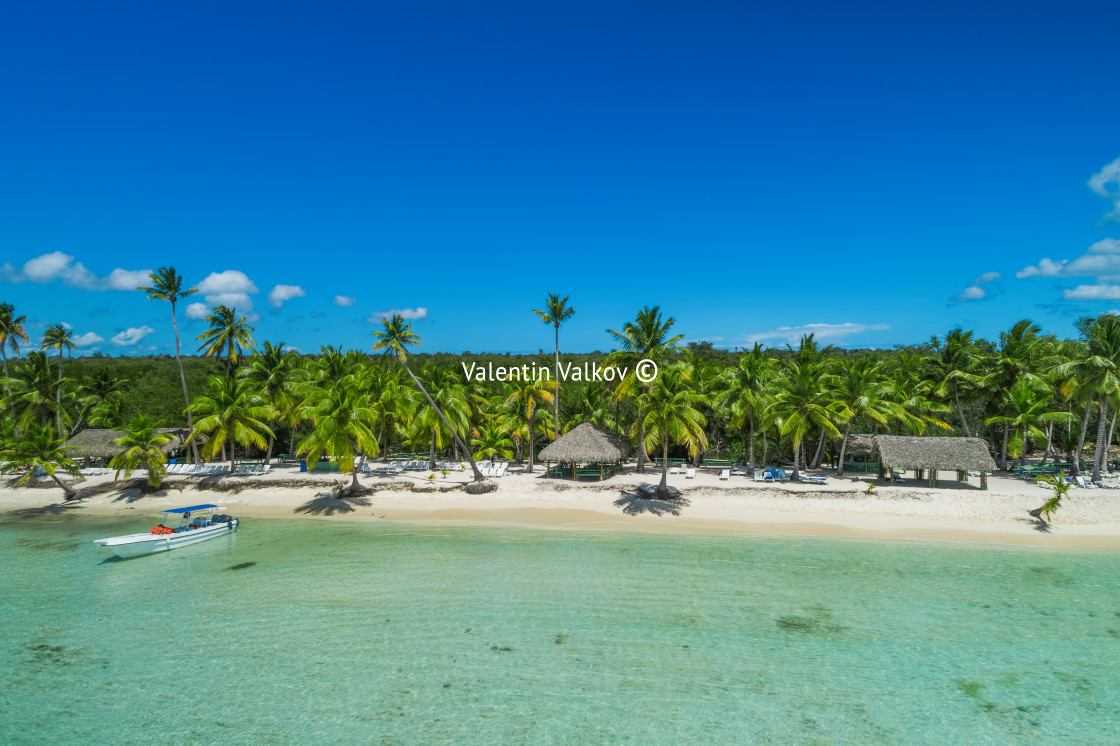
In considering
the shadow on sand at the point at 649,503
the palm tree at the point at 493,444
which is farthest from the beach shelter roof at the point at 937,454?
the palm tree at the point at 493,444

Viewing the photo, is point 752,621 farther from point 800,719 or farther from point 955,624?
point 955,624

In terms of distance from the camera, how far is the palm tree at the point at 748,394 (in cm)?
2594

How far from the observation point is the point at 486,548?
59.7ft

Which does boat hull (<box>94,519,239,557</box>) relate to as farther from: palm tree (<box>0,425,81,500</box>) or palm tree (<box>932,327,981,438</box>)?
palm tree (<box>932,327,981,438</box>)

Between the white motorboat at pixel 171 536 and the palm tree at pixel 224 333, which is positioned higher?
the palm tree at pixel 224 333

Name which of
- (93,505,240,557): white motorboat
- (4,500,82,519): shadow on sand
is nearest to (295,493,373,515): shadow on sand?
(93,505,240,557): white motorboat

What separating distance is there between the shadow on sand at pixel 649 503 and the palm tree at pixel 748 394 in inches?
246

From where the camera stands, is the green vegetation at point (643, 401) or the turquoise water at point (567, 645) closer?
the turquoise water at point (567, 645)

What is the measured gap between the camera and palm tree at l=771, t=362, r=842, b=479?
76.7 ft

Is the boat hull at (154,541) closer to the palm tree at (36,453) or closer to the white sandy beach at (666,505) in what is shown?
the white sandy beach at (666,505)

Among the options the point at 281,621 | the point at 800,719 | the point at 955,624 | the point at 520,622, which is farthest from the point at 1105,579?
the point at 281,621

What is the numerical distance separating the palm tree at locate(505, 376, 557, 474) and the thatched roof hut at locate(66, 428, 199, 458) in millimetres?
18554

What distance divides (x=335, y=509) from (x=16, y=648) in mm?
11701

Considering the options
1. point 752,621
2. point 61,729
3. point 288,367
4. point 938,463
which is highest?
point 288,367
